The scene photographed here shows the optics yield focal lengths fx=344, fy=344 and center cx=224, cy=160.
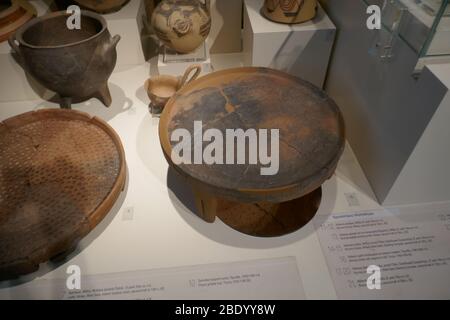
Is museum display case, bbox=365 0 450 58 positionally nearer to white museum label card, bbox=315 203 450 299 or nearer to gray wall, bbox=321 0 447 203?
gray wall, bbox=321 0 447 203

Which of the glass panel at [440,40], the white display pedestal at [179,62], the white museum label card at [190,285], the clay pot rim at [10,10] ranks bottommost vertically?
the white museum label card at [190,285]

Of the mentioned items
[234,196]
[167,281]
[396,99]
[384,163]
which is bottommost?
[167,281]

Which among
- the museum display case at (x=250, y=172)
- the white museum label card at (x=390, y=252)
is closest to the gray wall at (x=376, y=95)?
the museum display case at (x=250, y=172)

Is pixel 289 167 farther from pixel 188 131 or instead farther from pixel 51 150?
pixel 51 150

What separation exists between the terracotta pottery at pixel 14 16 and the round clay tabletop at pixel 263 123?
0.92m

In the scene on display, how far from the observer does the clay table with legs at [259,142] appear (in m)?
0.91

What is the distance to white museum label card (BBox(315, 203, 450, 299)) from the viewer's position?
996mm

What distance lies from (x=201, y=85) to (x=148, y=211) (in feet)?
1.57

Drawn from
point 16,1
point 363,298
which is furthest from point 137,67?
point 363,298

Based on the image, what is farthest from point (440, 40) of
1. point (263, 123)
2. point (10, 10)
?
point (10, 10)

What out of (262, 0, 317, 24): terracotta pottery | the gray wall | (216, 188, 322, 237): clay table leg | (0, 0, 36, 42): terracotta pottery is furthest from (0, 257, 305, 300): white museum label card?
(0, 0, 36, 42): terracotta pottery

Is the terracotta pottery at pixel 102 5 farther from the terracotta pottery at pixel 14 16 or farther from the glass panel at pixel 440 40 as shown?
the glass panel at pixel 440 40

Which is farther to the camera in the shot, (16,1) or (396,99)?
(16,1)

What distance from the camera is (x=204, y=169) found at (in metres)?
0.96
